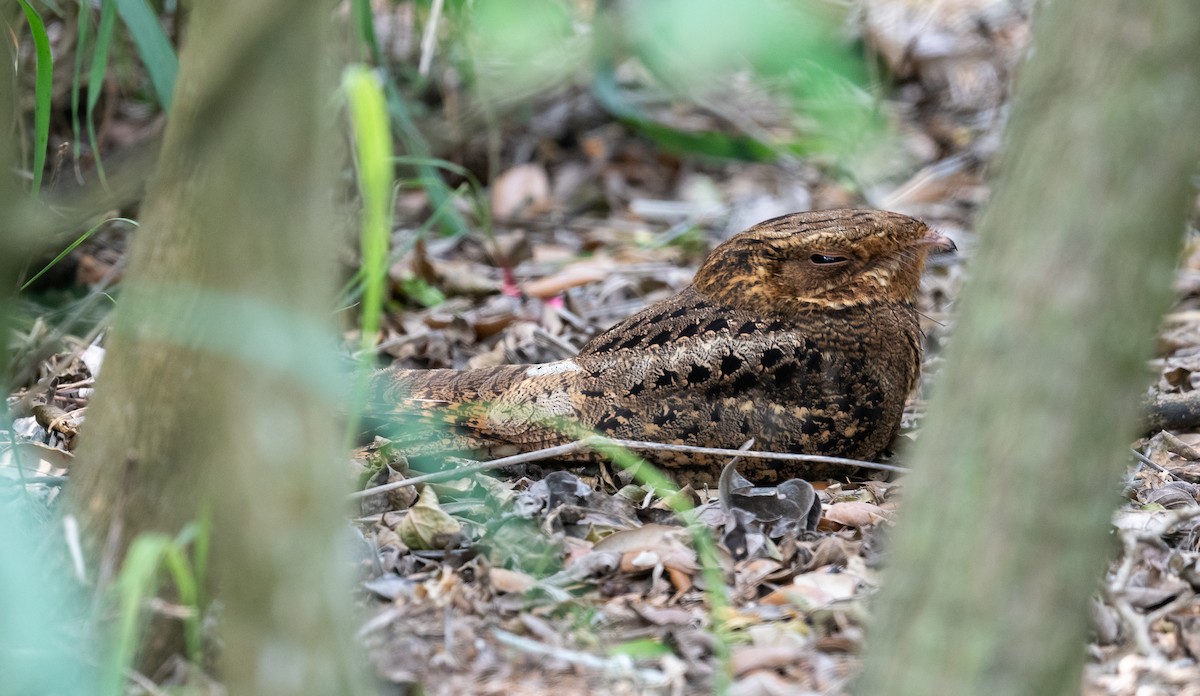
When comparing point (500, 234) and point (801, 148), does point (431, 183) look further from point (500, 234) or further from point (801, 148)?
point (801, 148)

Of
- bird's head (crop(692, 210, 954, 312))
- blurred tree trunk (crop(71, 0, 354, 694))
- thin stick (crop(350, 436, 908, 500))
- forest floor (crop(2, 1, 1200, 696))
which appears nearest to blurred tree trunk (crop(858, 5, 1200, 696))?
forest floor (crop(2, 1, 1200, 696))

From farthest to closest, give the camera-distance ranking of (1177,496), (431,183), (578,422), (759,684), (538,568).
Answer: (431,183), (578,422), (1177,496), (538,568), (759,684)

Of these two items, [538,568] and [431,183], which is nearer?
[538,568]

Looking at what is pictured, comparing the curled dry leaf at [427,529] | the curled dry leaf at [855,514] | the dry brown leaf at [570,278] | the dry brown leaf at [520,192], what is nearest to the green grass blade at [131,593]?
the curled dry leaf at [427,529]

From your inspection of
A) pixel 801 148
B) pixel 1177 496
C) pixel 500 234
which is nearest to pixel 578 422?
pixel 1177 496

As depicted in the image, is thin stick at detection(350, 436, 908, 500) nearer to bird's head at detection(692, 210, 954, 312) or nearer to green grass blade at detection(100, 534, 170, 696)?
bird's head at detection(692, 210, 954, 312)

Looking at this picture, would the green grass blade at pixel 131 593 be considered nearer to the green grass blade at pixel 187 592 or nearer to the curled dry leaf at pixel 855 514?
the green grass blade at pixel 187 592

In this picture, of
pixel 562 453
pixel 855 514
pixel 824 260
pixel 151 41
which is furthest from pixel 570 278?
pixel 855 514
